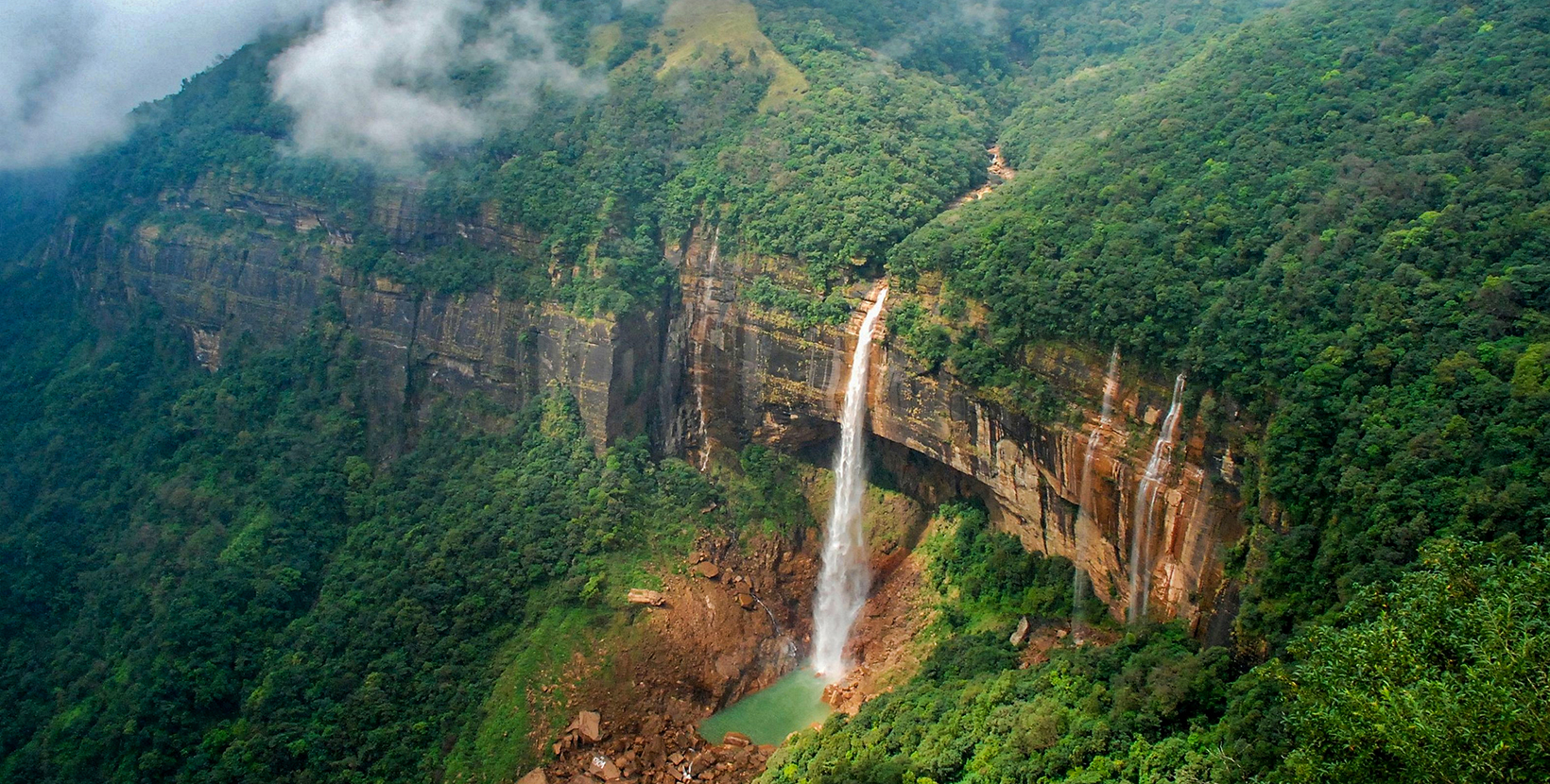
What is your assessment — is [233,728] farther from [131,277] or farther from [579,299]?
[131,277]

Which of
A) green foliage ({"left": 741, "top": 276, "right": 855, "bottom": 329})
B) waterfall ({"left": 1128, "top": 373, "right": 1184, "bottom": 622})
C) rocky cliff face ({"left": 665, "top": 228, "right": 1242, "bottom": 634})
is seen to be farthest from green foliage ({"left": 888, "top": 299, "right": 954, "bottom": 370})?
waterfall ({"left": 1128, "top": 373, "right": 1184, "bottom": 622})

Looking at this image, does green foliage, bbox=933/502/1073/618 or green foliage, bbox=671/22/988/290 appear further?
green foliage, bbox=671/22/988/290

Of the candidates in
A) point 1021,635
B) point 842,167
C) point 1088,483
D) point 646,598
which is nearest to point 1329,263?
point 1088,483

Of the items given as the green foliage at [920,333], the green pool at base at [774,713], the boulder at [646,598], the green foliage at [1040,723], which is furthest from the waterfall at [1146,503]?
the boulder at [646,598]

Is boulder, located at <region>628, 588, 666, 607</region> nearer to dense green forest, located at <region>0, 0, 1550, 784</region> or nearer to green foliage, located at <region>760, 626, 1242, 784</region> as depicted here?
dense green forest, located at <region>0, 0, 1550, 784</region>

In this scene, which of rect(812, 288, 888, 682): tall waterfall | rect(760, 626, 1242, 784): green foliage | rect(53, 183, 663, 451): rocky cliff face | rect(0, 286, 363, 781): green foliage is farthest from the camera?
rect(53, 183, 663, 451): rocky cliff face

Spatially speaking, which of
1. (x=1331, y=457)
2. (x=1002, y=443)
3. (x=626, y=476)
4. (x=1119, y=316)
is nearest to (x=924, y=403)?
(x=1002, y=443)
